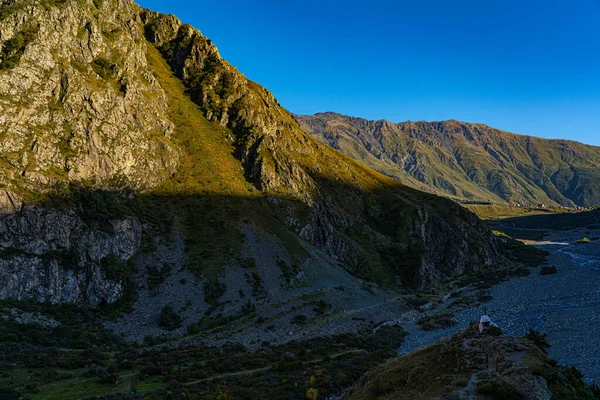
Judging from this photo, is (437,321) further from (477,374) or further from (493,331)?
(477,374)

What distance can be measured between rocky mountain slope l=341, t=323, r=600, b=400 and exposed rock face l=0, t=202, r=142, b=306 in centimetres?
5502

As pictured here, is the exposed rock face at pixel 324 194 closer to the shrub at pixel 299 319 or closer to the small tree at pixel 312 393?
the shrub at pixel 299 319

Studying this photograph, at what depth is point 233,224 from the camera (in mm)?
92125

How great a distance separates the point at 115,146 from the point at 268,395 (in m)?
76.5

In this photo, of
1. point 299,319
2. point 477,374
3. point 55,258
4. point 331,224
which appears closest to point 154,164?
point 55,258

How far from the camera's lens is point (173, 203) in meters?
94.1

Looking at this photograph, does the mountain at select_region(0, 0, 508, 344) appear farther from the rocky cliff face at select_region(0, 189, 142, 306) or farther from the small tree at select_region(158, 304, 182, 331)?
the small tree at select_region(158, 304, 182, 331)

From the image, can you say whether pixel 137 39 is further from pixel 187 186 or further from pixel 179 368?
pixel 179 368

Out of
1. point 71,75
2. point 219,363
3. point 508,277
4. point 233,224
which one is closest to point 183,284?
point 233,224

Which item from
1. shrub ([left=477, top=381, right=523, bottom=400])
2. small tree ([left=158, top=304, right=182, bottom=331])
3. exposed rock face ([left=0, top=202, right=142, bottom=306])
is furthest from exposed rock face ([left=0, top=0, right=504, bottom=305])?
shrub ([left=477, top=381, right=523, bottom=400])

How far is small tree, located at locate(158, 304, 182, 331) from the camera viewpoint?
61069mm

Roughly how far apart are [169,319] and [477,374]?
179 feet

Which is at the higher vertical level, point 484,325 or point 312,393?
point 484,325

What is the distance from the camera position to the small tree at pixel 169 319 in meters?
61.1
